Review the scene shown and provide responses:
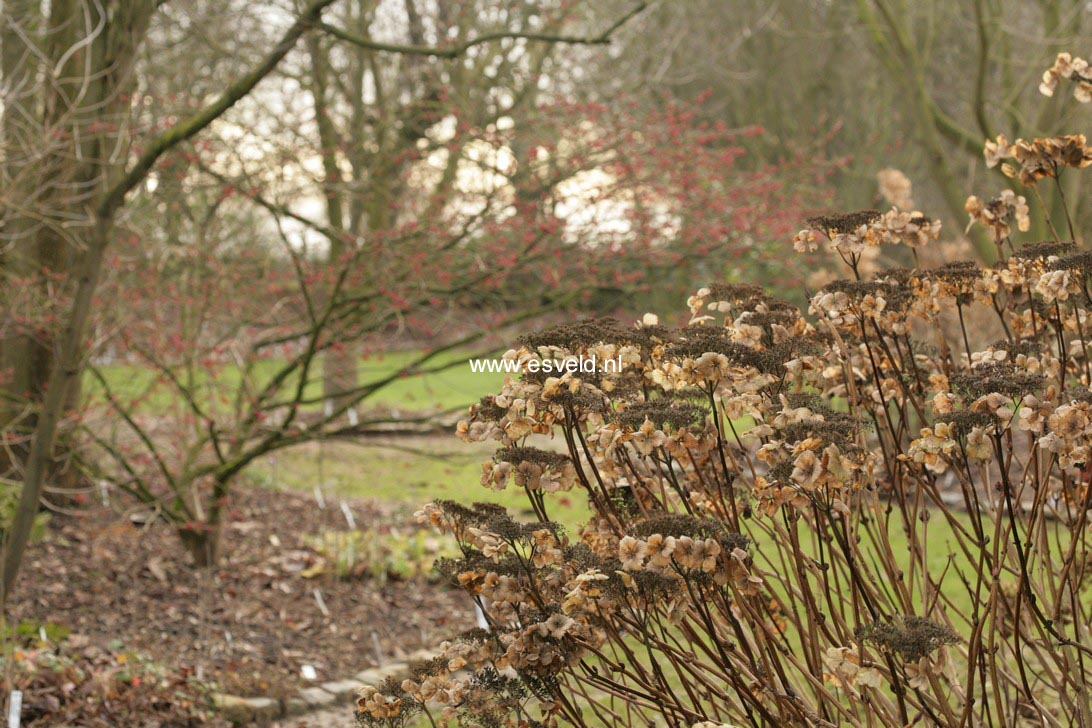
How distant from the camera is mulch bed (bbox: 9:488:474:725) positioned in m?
5.05

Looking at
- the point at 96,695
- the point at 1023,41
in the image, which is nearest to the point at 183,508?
the point at 96,695

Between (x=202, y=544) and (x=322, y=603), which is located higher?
(x=202, y=544)

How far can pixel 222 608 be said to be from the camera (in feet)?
19.1

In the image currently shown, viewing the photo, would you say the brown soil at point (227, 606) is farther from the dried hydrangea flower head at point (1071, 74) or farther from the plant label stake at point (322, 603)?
the dried hydrangea flower head at point (1071, 74)

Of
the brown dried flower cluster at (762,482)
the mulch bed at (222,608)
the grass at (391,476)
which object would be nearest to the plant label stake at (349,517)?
the mulch bed at (222,608)

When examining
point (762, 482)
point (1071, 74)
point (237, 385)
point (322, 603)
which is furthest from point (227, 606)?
point (1071, 74)

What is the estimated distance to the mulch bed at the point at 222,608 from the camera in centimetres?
505

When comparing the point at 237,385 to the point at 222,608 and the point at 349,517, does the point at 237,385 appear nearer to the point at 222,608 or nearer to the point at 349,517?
the point at 349,517

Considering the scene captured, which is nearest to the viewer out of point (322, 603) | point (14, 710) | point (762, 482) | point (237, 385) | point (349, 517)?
point (762, 482)

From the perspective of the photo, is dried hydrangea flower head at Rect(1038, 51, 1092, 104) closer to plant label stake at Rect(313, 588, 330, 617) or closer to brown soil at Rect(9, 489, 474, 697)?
brown soil at Rect(9, 489, 474, 697)

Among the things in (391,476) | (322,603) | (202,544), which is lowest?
(322,603)

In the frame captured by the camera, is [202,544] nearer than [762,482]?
No

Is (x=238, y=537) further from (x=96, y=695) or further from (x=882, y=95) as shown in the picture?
(x=882, y=95)

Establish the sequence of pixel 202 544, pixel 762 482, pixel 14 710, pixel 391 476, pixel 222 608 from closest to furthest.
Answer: pixel 762 482 → pixel 14 710 → pixel 222 608 → pixel 202 544 → pixel 391 476
